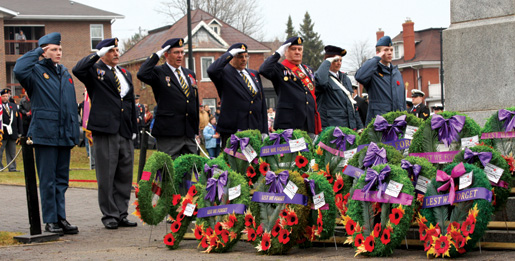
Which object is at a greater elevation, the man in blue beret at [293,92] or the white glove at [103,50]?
the white glove at [103,50]

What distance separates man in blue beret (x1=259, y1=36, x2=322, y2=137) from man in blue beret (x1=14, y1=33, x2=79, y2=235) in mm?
2644

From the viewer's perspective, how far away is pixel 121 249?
8234 mm

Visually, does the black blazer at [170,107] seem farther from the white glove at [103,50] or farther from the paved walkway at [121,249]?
the paved walkway at [121,249]

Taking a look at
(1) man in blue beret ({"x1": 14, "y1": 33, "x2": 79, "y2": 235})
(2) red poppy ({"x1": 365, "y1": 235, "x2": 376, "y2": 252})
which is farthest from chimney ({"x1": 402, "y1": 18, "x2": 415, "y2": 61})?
(2) red poppy ({"x1": 365, "y1": 235, "x2": 376, "y2": 252})

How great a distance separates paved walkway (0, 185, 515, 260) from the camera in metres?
7.29

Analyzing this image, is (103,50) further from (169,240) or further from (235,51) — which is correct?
(169,240)

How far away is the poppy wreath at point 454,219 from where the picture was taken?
660 cm

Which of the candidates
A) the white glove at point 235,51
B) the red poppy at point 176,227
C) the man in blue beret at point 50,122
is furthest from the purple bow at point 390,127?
the man in blue beret at point 50,122

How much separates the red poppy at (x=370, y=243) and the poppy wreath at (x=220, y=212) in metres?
1.39

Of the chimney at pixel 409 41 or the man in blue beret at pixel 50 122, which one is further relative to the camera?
the chimney at pixel 409 41

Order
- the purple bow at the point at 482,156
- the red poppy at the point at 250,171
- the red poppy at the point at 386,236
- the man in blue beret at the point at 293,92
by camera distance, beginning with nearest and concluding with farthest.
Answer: the red poppy at the point at 386,236 < the purple bow at the point at 482,156 < the red poppy at the point at 250,171 < the man in blue beret at the point at 293,92

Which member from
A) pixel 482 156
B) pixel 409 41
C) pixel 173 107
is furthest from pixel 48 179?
pixel 409 41

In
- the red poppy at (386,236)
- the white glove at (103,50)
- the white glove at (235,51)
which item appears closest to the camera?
the red poppy at (386,236)

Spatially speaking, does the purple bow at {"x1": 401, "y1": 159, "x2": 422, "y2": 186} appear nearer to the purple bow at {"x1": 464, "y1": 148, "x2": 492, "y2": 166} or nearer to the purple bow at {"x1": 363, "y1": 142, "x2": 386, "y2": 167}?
the purple bow at {"x1": 363, "y1": 142, "x2": 386, "y2": 167}
